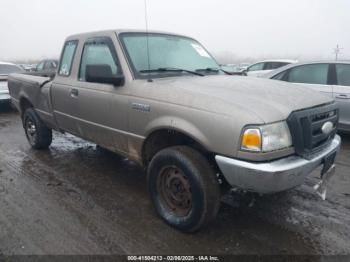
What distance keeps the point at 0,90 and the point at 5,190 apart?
661cm

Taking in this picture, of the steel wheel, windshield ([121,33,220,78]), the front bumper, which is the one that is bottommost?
the steel wheel

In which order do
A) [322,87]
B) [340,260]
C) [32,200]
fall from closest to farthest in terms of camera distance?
[340,260] → [32,200] → [322,87]

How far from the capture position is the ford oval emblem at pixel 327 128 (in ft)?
9.34

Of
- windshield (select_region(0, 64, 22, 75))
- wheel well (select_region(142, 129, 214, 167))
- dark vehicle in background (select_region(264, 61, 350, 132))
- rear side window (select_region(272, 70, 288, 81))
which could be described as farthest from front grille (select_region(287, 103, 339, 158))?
windshield (select_region(0, 64, 22, 75))

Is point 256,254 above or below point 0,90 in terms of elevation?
below

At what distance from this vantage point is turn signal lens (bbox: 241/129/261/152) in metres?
2.42

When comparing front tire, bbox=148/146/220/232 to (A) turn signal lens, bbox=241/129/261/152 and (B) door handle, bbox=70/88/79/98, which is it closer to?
(A) turn signal lens, bbox=241/129/261/152

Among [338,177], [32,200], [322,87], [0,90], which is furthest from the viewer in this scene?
[0,90]

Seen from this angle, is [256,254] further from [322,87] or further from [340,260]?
[322,87]

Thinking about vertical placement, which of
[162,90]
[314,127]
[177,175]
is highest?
[162,90]

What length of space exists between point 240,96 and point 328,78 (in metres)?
4.42

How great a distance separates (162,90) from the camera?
3020mm

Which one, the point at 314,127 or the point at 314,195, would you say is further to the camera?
the point at 314,195

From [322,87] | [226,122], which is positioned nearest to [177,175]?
[226,122]
